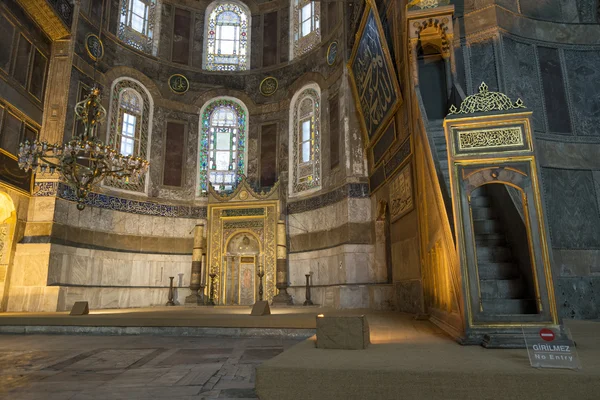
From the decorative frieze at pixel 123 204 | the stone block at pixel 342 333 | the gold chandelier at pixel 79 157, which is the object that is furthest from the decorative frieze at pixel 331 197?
the stone block at pixel 342 333

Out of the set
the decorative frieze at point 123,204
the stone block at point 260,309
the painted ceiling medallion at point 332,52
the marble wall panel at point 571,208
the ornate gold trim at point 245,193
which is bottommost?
the stone block at point 260,309

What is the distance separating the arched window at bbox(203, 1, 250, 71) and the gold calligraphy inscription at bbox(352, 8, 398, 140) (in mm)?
5695

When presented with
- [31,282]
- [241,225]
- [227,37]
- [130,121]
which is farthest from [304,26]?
[31,282]

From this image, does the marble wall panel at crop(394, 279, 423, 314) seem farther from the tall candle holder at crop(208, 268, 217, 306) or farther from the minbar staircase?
the tall candle holder at crop(208, 268, 217, 306)

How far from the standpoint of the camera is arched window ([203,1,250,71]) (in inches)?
541

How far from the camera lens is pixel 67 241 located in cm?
944

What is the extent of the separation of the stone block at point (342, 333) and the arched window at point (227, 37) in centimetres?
1228

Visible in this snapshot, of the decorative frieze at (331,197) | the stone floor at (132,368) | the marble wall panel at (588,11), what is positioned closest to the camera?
the stone floor at (132,368)

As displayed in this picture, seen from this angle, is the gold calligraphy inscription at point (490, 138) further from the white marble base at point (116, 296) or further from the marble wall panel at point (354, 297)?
the white marble base at point (116, 296)

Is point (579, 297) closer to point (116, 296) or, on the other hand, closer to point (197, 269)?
point (197, 269)

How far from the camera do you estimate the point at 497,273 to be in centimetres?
374

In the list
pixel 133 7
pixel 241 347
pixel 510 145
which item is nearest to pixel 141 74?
pixel 133 7

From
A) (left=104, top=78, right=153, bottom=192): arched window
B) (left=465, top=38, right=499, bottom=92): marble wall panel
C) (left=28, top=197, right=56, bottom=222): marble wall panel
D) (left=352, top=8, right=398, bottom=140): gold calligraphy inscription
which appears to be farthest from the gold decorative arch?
(left=465, top=38, right=499, bottom=92): marble wall panel

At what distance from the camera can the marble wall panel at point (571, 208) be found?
5680 mm
